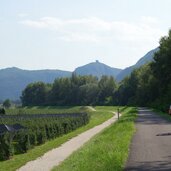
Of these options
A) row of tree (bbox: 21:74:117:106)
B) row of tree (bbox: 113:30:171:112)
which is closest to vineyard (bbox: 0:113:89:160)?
row of tree (bbox: 113:30:171:112)

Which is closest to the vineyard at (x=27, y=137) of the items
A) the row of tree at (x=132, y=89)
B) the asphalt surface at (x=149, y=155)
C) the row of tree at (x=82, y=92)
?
the asphalt surface at (x=149, y=155)

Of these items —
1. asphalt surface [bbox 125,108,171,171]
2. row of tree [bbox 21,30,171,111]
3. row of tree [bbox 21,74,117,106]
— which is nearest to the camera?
asphalt surface [bbox 125,108,171,171]

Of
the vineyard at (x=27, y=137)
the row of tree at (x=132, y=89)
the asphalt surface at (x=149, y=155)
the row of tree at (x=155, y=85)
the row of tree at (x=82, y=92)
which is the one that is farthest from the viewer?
the row of tree at (x=82, y=92)

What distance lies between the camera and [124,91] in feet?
529

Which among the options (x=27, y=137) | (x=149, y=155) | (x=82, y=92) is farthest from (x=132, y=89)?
(x=149, y=155)

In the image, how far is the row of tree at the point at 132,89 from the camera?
9338 cm

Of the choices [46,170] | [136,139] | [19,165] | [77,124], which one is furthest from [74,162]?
[77,124]

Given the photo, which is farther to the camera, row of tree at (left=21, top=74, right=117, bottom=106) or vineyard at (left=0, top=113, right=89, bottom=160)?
row of tree at (left=21, top=74, right=117, bottom=106)

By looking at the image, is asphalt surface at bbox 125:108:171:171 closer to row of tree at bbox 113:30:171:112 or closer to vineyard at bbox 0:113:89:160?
vineyard at bbox 0:113:89:160

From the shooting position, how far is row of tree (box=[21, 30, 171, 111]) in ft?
306

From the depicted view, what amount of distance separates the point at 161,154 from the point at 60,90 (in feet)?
574

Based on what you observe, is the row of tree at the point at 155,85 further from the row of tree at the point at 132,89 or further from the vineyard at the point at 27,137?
the vineyard at the point at 27,137

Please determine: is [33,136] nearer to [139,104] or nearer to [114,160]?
[114,160]

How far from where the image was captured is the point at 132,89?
158625 mm
